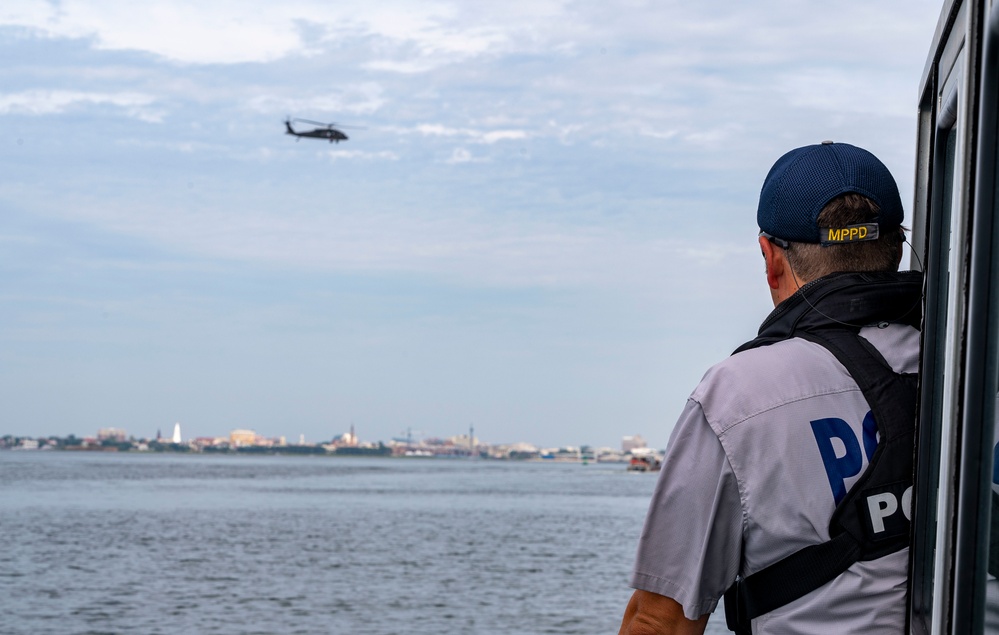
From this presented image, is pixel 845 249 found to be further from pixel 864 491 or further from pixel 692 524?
pixel 692 524

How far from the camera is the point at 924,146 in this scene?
2975 mm

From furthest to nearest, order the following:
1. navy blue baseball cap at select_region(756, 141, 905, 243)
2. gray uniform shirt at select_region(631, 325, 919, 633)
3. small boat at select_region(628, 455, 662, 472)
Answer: small boat at select_region(628, 455, 662, 472), navy blue baseball cap at select_region(756, 141, 905, 243), gray uniform shirt at select_region(631, 325, 919, 633)

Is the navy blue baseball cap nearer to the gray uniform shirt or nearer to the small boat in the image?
the gray uniform shirt

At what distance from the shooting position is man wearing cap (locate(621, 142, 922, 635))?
2031 millimetres

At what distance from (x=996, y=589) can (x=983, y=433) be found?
0.26 meters

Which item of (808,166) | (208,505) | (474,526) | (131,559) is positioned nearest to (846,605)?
(808,166)

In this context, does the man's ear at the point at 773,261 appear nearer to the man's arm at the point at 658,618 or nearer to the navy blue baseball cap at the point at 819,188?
the navy blue baseball cap at the point at 819,188

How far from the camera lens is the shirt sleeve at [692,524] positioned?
6.72ft

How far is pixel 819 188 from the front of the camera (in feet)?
7.32

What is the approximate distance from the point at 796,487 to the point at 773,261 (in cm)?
49

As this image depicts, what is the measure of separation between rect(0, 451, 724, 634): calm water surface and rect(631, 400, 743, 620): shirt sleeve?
22721mm

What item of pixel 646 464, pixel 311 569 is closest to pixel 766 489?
pixel 311 569

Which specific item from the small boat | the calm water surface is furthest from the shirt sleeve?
the small boat

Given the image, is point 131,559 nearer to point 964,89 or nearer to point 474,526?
point 474,526
